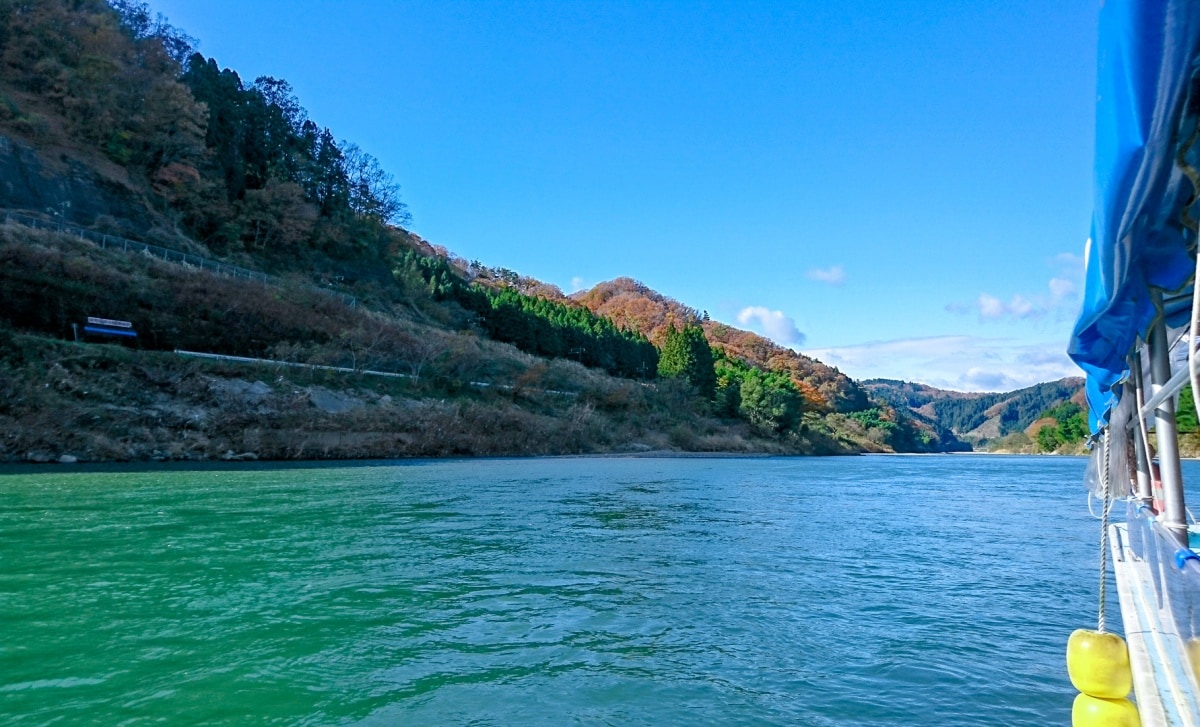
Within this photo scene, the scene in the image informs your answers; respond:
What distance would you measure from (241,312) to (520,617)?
37.2 m

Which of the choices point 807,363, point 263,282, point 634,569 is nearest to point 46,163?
point 263,282

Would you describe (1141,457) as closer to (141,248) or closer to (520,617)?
(520,617)

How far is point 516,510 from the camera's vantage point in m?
15.2

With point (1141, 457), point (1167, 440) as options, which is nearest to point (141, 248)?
point (1141, 457)

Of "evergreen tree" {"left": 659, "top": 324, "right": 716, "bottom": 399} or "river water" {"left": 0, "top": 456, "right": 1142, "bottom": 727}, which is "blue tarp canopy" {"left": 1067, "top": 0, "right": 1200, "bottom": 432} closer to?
"river water" {"left": 0, "top": 456, "right": 1142, "bottom": 727}

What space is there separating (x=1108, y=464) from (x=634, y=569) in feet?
18.2

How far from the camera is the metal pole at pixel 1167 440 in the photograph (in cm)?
352

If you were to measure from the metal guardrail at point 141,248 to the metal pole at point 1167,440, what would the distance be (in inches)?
1705

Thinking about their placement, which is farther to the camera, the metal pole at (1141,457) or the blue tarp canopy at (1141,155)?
the metal pole at (1141,457)

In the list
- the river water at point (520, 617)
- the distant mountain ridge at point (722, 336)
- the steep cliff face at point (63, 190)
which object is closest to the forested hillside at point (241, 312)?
the steep cliff face at point (63, 190)

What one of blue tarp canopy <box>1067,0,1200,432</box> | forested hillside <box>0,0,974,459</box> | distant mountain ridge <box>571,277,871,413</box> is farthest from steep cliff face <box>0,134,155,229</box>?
distant mountain ridge <box>571,277,871,413</box>

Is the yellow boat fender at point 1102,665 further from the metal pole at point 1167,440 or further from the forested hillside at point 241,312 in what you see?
the forested hillside at point 241,312

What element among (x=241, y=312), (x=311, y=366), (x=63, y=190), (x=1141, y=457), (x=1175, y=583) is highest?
(x=63, y=190)

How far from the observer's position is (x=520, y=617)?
670 centimetres
